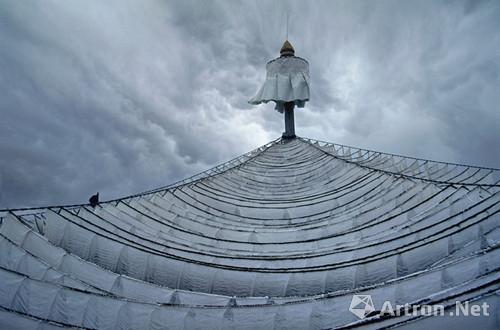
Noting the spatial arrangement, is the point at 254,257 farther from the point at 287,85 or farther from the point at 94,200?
the point at 287,85

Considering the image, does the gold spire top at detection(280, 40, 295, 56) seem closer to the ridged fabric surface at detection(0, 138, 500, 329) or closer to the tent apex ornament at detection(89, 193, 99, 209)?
the ridged fabric surface at detection(0, 138, 500, 329)

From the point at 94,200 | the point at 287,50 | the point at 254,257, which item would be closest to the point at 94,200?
the point at 94,200

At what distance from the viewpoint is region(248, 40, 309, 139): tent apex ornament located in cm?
2888

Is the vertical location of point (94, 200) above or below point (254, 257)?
above

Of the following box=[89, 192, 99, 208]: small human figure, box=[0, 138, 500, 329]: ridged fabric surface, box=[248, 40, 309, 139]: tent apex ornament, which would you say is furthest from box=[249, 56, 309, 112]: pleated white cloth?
box=[89, 192, 99, 208]: small human figure

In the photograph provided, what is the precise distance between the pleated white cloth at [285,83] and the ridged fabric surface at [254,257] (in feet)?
43.5

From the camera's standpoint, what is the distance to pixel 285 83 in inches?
1152

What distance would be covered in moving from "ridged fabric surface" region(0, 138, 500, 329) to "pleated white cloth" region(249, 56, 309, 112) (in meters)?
13.3

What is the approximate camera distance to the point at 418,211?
11.8 m

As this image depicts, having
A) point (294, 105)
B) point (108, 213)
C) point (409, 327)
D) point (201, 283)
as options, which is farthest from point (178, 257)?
point (294, 105)

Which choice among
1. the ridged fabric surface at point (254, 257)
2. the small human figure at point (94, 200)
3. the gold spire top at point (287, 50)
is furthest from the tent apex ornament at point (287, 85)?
the small human figure at point (94, 200)

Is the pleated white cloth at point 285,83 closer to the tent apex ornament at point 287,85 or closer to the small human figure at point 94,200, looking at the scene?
the tent apex ornament at point 287,85

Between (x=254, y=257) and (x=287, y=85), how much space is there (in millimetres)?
20842

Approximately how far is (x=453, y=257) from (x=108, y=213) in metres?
10.1
